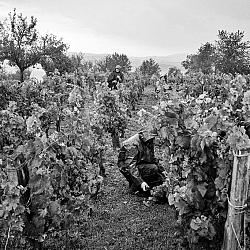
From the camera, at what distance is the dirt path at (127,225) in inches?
184

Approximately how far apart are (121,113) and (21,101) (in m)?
2.77

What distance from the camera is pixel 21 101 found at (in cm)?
1080

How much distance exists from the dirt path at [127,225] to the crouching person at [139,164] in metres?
0.30

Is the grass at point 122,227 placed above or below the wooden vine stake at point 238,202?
below

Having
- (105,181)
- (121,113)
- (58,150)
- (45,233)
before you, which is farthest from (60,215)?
(121,113)

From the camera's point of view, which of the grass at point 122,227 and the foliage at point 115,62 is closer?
the grass at point 122,227

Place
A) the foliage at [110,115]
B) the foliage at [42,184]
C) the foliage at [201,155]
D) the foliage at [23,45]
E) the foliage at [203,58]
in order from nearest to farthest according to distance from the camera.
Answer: the foliage at [42,184] < the foliage at [201,155] < the foliage at [110,115] < the foliage at [23,45] < the foliage at [203,58]

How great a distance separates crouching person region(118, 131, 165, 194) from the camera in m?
6.06

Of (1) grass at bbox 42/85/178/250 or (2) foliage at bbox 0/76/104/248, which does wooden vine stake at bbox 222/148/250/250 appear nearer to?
(1) grass at bbox 42/85/178/250

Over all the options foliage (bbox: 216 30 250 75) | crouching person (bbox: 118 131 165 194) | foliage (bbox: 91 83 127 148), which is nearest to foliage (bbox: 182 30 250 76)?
foliage (bbox: 216 30 250 75)

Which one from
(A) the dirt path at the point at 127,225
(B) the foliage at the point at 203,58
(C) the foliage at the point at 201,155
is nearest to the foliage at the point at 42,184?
(A) the dirt path at the point at 127,225

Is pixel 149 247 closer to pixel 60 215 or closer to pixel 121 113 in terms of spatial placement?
pixel 60 215

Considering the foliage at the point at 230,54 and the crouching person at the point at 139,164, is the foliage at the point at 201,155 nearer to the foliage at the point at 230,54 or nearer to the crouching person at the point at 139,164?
the crouching person at the point at 139,164

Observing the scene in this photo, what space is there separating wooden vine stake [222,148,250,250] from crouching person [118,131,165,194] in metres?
2.43
